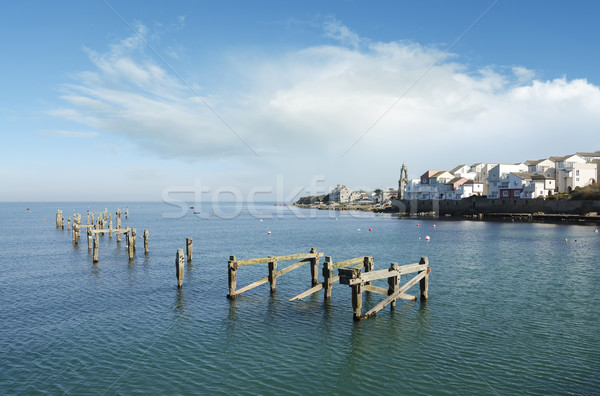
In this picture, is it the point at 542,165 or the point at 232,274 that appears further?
the point at 542,165

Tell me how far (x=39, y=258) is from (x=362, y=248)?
36137mm

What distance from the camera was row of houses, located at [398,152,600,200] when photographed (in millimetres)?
106812

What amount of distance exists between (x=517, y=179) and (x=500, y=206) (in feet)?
29.4

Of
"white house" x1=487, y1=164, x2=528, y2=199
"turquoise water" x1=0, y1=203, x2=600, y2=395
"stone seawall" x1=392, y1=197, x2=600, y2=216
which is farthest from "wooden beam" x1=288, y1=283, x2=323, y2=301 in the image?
"white house" x1=487, y1=164, x2=528, y2=199

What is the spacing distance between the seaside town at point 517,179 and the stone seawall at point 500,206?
2.32m

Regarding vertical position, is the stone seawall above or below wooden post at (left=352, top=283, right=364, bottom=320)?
above

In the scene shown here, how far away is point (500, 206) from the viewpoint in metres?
112

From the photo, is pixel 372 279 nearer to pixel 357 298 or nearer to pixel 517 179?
pixel 357 298

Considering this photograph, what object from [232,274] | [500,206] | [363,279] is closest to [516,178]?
[500,206]

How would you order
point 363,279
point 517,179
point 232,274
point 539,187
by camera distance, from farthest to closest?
point 517,179 → point 539,187 → point 232,274 → point 363,279

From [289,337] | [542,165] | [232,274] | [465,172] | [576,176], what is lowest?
[289,337]

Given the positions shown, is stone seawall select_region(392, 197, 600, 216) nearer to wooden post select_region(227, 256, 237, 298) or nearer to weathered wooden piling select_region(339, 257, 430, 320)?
weathered wooden piling select_region(339, 257, 430, 320)

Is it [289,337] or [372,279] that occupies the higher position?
[372,279]

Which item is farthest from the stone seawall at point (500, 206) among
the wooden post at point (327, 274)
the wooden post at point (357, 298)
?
the wooden post at point (357, 298)
